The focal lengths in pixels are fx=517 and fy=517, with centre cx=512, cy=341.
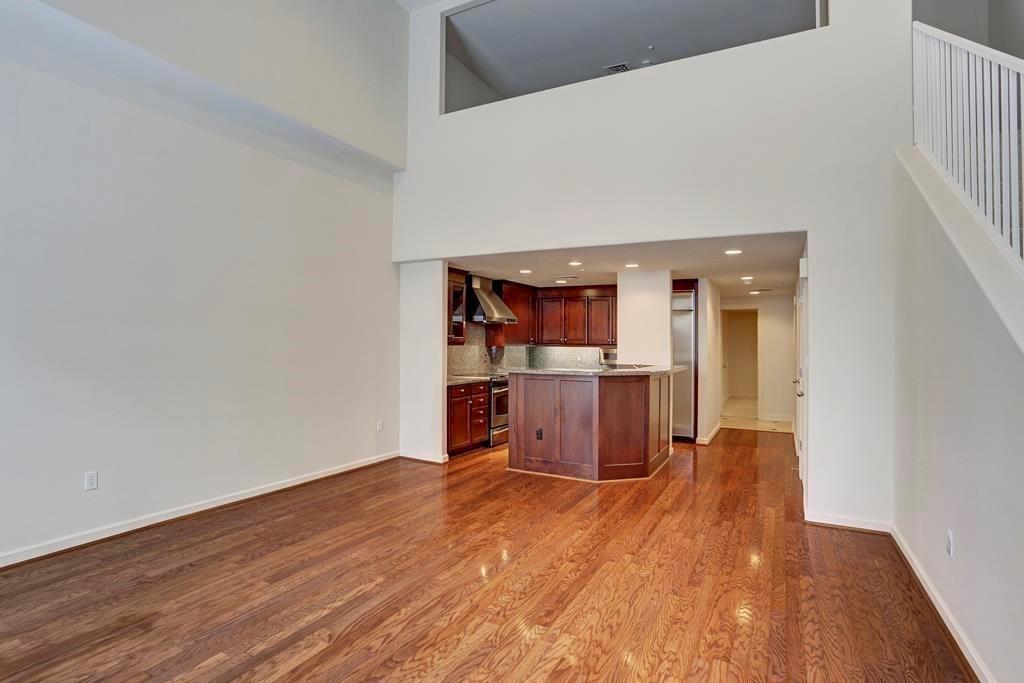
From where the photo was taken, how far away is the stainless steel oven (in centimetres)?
676

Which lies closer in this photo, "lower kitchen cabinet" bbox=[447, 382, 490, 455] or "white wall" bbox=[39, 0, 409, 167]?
Result: "white wall" bbox=[39, 0, 409, 167]

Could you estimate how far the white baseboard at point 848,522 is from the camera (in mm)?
3704

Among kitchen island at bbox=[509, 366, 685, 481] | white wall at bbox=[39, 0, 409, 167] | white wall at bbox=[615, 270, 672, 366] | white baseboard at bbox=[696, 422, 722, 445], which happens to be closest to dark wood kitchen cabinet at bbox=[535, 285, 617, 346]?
white wall at bbox=[615, 270, 672, 366]

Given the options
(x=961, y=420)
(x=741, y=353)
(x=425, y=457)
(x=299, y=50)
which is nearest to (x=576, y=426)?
(x=425, y=457)

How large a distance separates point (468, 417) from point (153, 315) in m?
3.49

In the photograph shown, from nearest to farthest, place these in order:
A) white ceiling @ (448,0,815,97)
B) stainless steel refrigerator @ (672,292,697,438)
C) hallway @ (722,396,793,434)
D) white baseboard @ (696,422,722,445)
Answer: white ceiling @ (448,0,815,97)
white baseboard @ (696,422,722,445)
stainless steel refrigerator @ (672,292,697,438)
hallway @ (722,396,793,434)

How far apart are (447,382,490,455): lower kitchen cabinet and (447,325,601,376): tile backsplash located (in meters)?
0.64

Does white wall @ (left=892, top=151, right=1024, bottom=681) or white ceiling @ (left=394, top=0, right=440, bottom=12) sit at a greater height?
white ceiling @ (left=394, top=0, right=440, bottom=12)

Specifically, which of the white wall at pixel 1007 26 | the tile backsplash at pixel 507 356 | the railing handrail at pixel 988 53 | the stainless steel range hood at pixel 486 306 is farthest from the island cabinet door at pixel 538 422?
the white wall at pixel 1007 26

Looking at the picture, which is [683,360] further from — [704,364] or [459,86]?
[459,86]

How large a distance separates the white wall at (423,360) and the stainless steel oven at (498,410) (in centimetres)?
97

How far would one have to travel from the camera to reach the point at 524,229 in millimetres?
5152

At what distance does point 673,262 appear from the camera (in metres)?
5.82

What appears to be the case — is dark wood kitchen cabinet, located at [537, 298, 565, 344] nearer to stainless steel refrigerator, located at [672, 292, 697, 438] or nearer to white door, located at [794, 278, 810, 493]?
stainless steel refrigerator, located at [672, 292, 697, 438]
